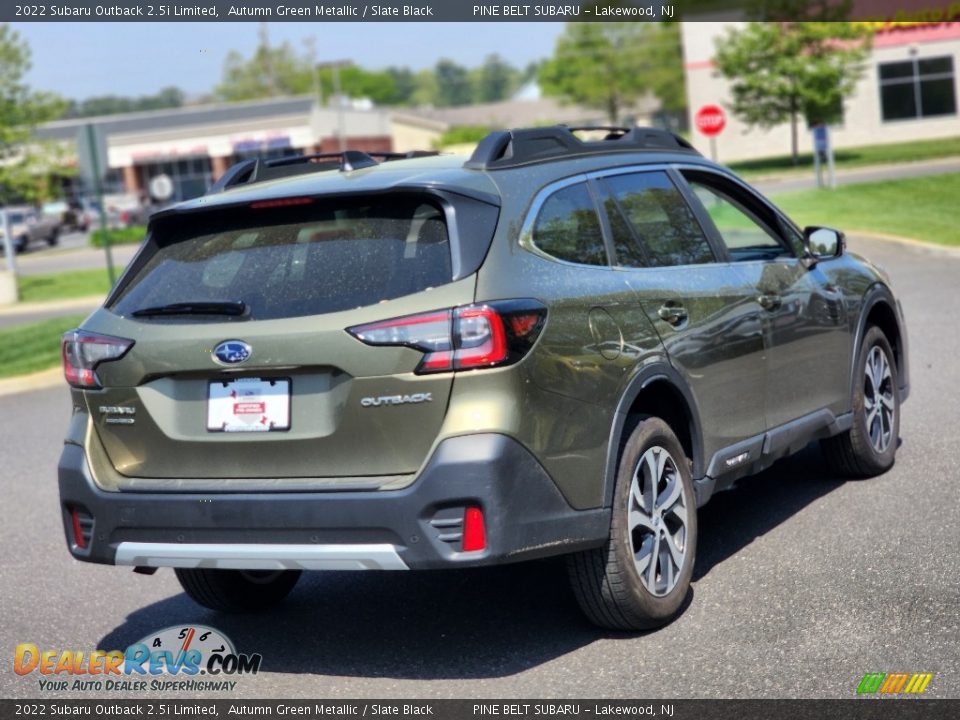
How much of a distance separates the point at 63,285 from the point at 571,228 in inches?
1129

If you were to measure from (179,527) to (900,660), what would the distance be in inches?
98.8

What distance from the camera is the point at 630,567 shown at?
5.05 meters

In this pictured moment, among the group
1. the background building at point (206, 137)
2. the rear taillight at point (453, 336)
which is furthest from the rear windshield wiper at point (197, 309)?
the background building at point (206, 137)

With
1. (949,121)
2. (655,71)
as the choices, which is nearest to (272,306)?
(949,121)

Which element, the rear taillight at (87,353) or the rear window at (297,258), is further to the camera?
the rear taillight at (87,353)

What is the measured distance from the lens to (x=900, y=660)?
15.4 ft

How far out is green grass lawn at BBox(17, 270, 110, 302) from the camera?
29.0m

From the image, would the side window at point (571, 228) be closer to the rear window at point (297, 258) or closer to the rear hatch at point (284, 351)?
the rear hatch at point (284, 351)

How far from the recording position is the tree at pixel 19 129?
34.2m

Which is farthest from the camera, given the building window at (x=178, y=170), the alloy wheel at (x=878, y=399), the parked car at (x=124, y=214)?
the building window at (x=178, y=170)

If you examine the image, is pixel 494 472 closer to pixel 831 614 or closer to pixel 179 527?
pixel 179 527

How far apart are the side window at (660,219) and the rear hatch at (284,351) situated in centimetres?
104

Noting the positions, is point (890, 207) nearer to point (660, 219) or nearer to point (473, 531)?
point (660, 219)

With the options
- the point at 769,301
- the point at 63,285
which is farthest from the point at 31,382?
the point at 63,285
